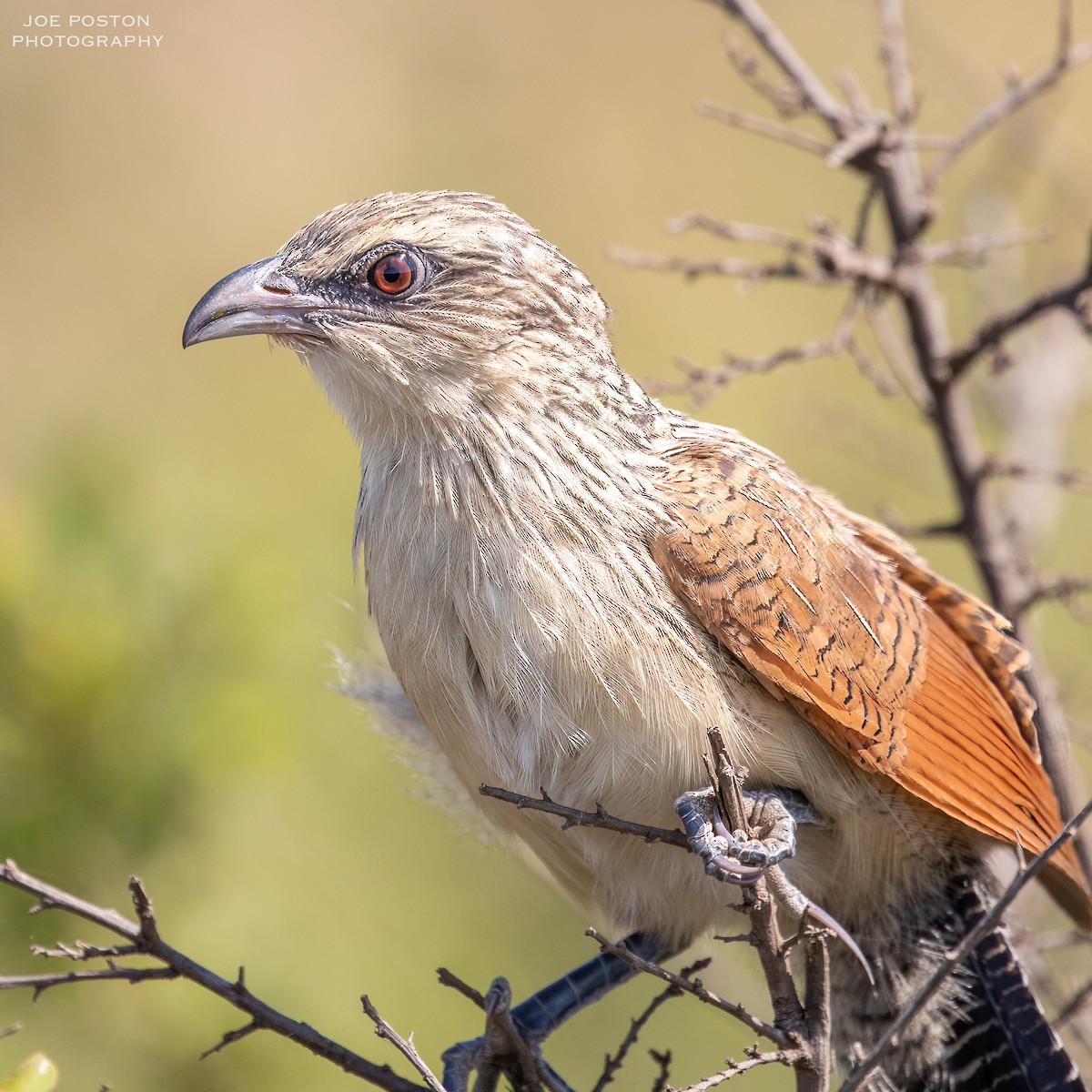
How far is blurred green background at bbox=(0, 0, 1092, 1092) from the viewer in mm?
3533

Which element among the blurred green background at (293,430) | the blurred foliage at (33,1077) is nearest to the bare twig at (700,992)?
the blurred foliage at (33,1077)

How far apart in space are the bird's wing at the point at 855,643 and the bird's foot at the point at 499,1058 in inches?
31.2

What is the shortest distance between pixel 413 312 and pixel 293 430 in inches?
167

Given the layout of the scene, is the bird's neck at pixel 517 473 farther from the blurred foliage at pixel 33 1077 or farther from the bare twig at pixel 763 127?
the blurred foliage at pixel 33 1077

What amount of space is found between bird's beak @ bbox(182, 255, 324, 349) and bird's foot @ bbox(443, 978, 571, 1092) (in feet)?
4.48

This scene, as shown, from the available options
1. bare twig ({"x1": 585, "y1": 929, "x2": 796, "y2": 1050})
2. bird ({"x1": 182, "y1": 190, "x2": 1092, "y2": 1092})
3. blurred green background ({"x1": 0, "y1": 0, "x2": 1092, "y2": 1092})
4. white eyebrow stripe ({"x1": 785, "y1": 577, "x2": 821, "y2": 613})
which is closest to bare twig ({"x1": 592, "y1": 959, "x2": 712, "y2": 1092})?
bare twig ({"x1": 585, "y1": 929, "x2": 796, "y2": 1050})

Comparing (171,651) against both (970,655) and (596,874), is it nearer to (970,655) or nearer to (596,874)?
(596,874)

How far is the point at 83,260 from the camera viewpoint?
6.95 meters

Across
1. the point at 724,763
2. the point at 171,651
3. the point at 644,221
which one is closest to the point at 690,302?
the point at 644,221

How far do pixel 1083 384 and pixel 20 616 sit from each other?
132 inches

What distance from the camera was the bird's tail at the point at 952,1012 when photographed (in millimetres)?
2967

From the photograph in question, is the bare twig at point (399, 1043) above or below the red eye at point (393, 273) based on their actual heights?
below

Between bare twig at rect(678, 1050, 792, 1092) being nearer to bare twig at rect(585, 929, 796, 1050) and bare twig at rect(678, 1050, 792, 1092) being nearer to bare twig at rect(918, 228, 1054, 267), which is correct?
bare twig at rect(585, 929, 796, 1050)

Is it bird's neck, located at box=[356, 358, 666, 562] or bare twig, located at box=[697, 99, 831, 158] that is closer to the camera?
bird's neck, located at box=[356, 358, 666, 562]
